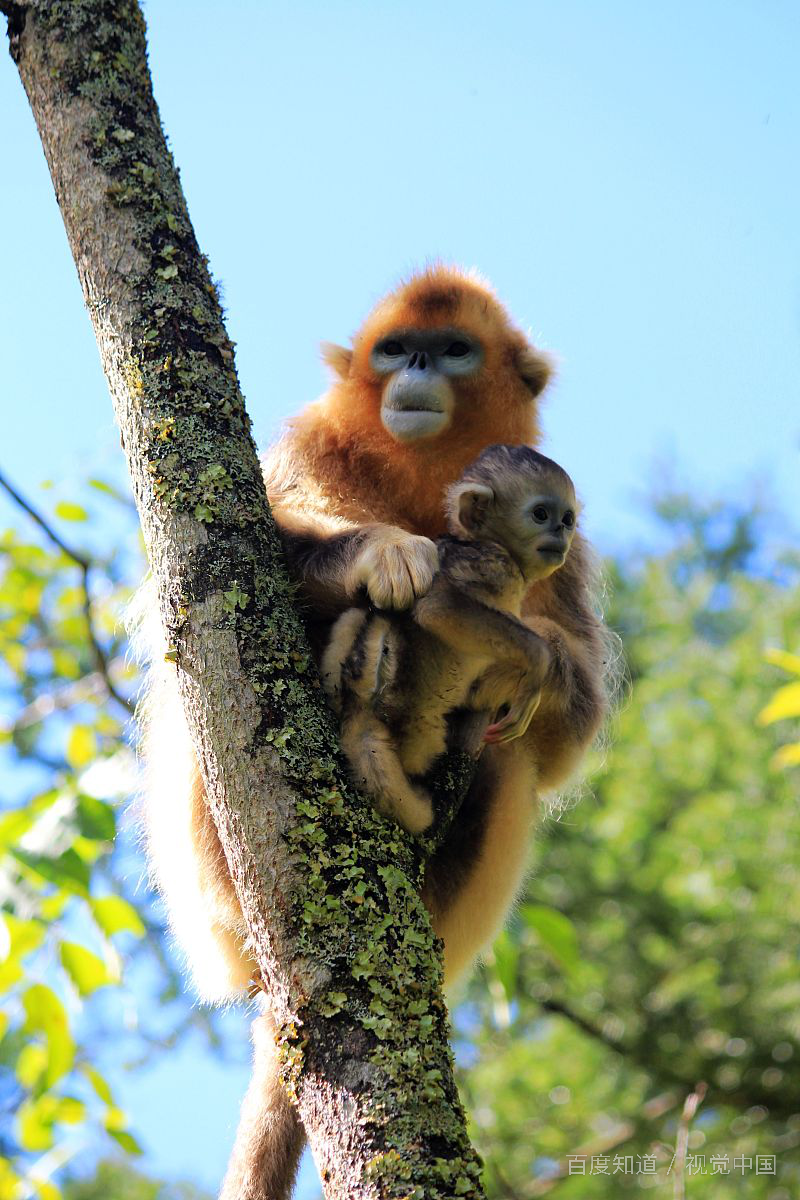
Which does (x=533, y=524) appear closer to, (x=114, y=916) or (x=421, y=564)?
(x=421, y=564)

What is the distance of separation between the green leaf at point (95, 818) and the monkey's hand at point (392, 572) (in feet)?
2.34

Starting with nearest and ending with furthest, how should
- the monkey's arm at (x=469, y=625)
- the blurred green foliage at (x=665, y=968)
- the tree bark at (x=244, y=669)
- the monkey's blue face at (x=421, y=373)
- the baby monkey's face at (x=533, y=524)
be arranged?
the tree bark at (x=244, y=669), the monkey's arm at (x=469, y=625), the baby monkey's face at (x=533, y=524), the monkey's blue face at (x=421, y=373), the blurred green foliage at (x=665, y=968)

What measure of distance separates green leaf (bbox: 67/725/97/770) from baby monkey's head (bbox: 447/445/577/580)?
3.88 ft

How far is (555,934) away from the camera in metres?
3.30

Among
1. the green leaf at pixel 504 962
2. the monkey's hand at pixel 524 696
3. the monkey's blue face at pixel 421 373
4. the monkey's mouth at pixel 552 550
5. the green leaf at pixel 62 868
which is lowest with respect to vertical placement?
the green leaf at pixel 62 868

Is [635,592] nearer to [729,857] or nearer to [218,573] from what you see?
[729,857]

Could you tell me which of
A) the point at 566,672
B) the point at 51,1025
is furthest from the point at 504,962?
the point at 51,1025

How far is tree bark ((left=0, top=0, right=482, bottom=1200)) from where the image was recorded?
158 cm

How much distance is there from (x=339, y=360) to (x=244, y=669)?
1.85 m

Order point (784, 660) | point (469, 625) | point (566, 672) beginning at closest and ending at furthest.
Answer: point (469, 625), point (784, 660), point (566, 672)

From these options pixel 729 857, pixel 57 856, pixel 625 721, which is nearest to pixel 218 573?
pixel 57 856

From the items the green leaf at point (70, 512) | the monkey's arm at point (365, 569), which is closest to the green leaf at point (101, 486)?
the green leaf at point (70, 512)

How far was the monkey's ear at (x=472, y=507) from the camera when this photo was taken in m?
2.77

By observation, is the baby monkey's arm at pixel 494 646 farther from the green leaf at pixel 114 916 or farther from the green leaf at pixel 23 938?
the green leaf at pixel 23 938
